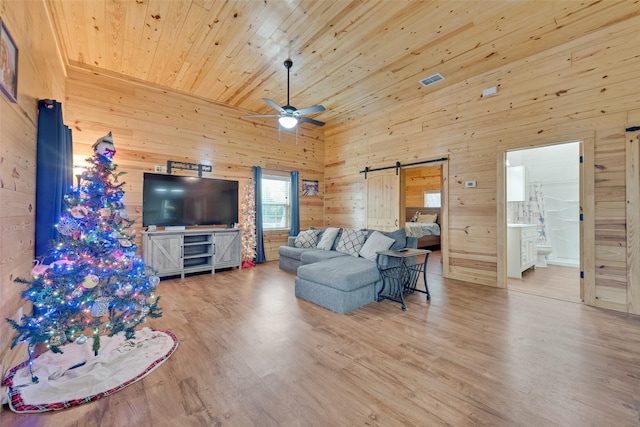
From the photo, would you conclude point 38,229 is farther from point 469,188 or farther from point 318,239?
point 469,188

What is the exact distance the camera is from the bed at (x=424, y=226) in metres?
7.53

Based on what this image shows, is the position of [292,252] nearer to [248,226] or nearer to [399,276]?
[248,226]

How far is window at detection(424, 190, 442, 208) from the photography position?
9.20 meters

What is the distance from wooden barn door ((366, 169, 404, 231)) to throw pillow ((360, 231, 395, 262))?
1.69 meters

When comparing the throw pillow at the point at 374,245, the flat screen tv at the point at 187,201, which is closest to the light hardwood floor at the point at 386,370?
the throw pillow at the point at 374,245

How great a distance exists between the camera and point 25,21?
81.5 inches

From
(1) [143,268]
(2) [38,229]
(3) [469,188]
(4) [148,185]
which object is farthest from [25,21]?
(3) [469,188]

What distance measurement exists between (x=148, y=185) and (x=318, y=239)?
3.17 metres

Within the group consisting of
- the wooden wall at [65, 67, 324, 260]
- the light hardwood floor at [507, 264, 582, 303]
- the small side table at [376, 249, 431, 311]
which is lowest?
the light hardwood floor at [507, 264, 582, 303]

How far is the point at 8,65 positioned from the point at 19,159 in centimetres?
67

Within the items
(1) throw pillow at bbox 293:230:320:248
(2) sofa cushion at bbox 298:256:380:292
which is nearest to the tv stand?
(1) throw pillow at bbox 293:230:320:248

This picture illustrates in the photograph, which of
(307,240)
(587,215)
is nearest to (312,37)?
(307,240)

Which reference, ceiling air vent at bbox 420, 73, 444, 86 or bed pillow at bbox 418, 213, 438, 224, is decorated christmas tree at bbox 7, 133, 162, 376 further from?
bed pillow at bbox 418, 213, 438, 224

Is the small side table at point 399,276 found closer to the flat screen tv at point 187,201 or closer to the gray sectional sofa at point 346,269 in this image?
the gray sectional sofa at point 346,269
